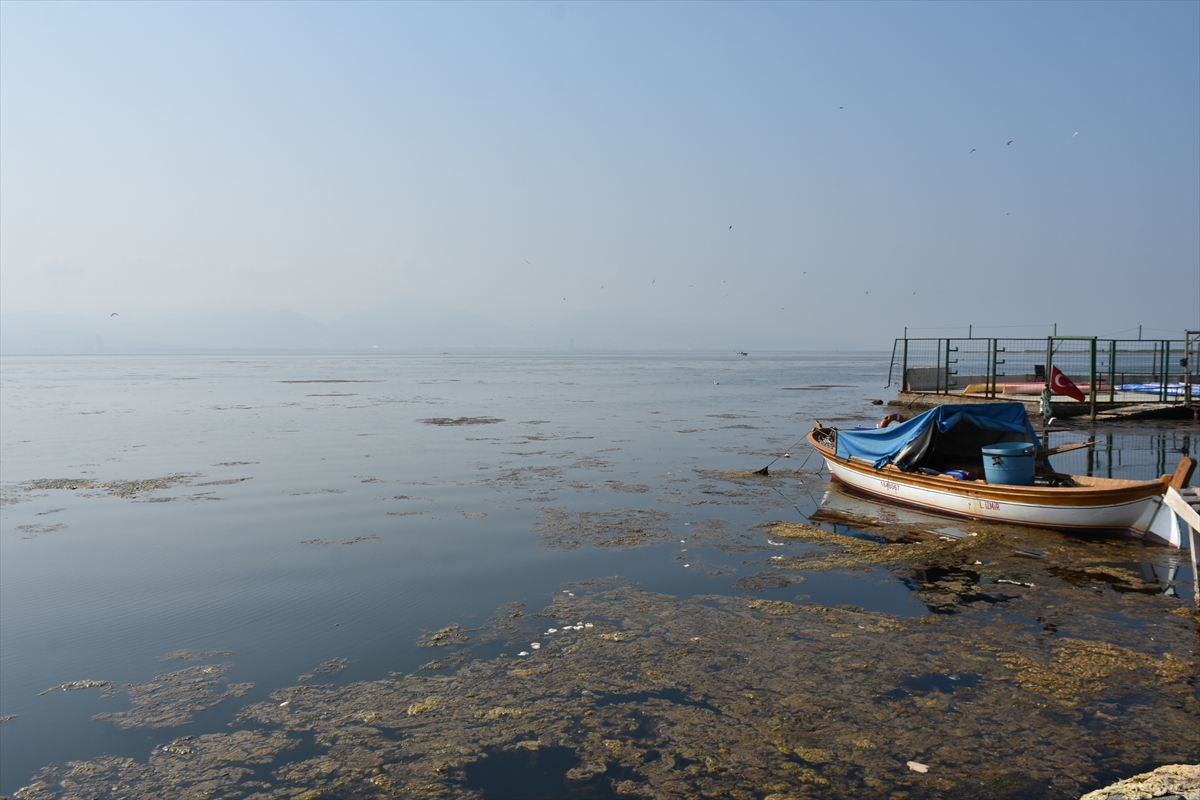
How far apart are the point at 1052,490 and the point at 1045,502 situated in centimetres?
30

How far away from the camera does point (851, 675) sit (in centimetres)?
815

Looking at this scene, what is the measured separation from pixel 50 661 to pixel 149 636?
3.39ft

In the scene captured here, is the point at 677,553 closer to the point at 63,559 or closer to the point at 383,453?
the point at 63,559

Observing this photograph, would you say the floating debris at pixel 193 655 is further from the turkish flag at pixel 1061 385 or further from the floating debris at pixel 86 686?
the turkish flag at pixel 1061 385

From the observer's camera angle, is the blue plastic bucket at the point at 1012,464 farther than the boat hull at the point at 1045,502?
Yes

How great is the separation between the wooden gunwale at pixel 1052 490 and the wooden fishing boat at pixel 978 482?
0.6 inches

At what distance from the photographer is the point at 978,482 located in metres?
15.5

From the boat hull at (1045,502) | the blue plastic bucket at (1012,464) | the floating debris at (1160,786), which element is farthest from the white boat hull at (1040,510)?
the floating debris at (1160,786)

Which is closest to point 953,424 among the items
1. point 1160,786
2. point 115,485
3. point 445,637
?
point 445,637

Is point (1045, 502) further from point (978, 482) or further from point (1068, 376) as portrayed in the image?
point (1068, 376)

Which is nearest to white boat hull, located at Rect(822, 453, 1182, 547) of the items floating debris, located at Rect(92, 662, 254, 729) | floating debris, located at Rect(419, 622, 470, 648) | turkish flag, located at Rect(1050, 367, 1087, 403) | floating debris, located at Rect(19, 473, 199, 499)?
floating debris, located at Rect(419, 622, 470, 648)

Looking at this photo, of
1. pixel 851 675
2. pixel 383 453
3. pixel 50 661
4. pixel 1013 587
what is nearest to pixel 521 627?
pixel 851 675

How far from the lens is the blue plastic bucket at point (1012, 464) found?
1520cm

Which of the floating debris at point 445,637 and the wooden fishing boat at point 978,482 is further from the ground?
the wooden fishing boat at point 978,482
